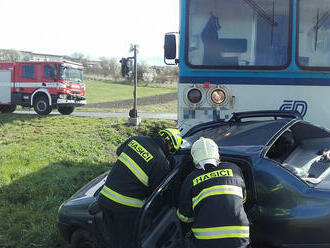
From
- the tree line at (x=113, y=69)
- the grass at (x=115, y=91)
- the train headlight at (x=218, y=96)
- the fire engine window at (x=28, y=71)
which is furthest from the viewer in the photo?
the tree line at (x=113, y=69)

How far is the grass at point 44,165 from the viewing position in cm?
490

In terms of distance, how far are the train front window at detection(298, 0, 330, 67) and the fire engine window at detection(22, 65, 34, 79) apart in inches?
608

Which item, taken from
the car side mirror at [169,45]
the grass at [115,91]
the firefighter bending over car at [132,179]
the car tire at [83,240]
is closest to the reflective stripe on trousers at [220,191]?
the firefighter bending over car at [132,179]

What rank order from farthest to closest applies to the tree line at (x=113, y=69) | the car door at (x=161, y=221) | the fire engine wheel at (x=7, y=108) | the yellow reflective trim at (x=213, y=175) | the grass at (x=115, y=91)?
the tree line at (x=113, y=69), the grass at (x=115, y=91), the fire engine wheel at (x=7, y=108), the car door at (x=161, y=221), the yellow reflective trim at (x=213, y=175)

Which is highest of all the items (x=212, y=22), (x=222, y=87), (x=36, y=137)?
(x=212, y=22)

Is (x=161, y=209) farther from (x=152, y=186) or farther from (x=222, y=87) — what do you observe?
(x=222, y=87)

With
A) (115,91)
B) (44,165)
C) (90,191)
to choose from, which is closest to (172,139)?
(90,191)

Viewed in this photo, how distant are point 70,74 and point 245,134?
1623 centimetres

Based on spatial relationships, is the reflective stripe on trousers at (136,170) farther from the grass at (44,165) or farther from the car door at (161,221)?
the grass at (44,165)

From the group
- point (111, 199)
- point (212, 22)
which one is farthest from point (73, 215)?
point (212, 22)

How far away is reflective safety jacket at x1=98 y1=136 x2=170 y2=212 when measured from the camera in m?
2.80

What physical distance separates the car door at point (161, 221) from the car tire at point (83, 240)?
1.08 m

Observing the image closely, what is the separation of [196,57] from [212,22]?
0.50m

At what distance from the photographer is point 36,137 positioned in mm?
10906
